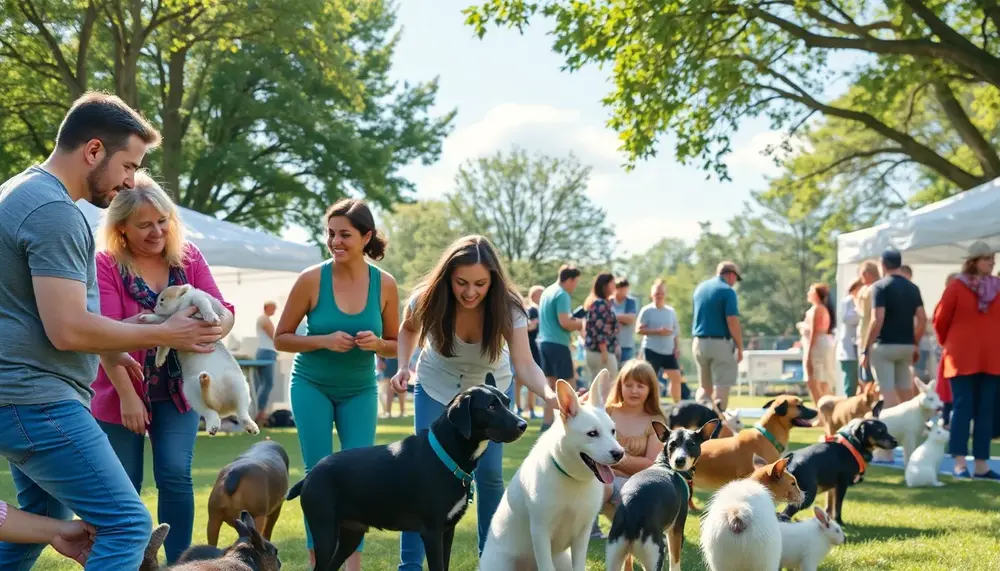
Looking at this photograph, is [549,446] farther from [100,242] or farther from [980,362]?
[980,362]

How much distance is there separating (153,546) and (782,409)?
473 centimetres

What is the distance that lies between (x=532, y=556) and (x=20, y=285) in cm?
234

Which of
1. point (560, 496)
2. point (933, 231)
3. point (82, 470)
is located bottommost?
point (560, 496)

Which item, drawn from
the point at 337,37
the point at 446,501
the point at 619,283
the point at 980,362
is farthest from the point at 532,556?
the point at 337,37

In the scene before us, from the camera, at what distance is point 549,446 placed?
12.8ft

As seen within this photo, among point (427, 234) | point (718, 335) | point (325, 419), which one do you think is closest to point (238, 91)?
point (718, 335)

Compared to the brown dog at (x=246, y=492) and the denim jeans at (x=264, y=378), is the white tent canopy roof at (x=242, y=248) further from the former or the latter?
the brown dog at (x=246, y=492)

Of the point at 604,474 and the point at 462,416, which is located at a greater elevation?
the point at 462,416

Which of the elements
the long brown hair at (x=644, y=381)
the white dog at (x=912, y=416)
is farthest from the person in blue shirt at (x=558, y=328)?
the long brown hair at (x=644, y=381)

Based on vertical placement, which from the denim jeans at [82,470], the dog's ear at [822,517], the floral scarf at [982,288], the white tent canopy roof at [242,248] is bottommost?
the dog's ear at [822,517]

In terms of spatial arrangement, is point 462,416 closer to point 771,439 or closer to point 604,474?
point 604,474

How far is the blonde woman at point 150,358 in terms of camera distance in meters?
3.85

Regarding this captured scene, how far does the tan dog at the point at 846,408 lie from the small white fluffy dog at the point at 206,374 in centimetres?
650

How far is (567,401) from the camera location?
3871 mm
